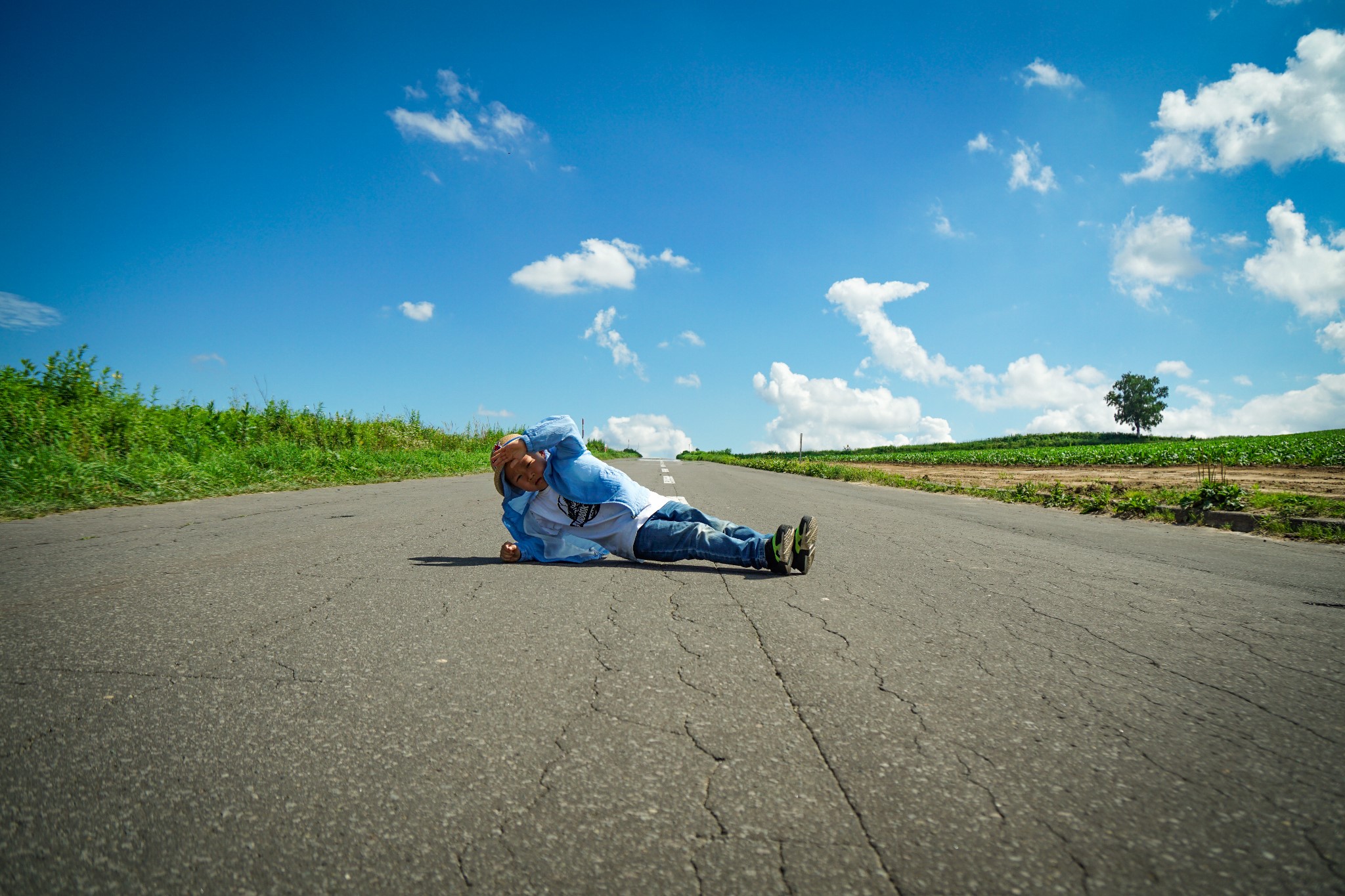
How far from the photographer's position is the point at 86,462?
855 centimetres

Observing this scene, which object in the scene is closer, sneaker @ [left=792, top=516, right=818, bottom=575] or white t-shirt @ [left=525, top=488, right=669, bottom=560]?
sneaker @ [left=792, top=516, right=818, bottom=575]

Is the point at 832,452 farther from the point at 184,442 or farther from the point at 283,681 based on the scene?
the point at 283,681

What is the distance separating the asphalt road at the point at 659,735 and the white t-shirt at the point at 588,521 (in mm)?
487

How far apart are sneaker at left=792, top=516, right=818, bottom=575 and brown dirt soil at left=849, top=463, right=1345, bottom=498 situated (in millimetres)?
9499

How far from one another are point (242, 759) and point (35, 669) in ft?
4.43

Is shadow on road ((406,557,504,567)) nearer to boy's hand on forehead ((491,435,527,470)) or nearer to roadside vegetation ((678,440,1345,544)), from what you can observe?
boy's hand on forehead ((491,435,527,470))

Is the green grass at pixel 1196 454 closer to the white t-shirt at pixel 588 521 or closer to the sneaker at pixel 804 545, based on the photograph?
the sneaker at pixel 804 545

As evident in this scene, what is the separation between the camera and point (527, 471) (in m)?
4.00

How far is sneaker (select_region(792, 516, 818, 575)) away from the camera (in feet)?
13.2

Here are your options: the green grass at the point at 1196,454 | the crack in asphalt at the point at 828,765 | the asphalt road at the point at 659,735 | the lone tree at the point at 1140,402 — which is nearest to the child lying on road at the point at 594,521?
the asphalt road at the point at 659,735

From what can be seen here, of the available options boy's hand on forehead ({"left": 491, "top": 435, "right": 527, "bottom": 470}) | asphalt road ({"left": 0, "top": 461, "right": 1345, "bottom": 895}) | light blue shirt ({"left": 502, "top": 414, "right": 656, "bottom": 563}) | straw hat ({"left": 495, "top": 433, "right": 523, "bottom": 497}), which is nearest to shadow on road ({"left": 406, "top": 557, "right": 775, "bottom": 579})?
light blue shirt ({"left": 502, "top": 414, "right": 656, "bottom": 563})

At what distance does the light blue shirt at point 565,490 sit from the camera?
3939 millimetres

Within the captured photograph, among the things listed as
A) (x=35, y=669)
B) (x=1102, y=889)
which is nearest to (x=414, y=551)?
(x=35, y=669)

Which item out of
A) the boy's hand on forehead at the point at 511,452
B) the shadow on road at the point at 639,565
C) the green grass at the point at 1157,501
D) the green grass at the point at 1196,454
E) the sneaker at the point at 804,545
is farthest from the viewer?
the green grass at the point at 1196,454
